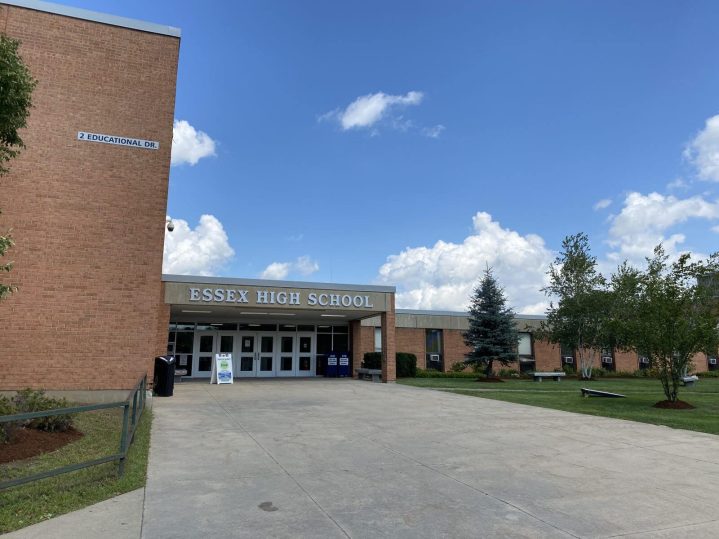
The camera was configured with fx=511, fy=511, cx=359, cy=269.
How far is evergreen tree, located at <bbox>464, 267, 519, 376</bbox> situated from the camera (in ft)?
88.3

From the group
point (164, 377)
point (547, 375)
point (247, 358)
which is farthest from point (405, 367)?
point (164, 377)

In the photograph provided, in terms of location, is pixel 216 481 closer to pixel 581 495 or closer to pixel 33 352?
pixel 581 495

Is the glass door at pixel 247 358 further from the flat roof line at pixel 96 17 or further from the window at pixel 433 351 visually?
the flat roof line at pixel 96 17

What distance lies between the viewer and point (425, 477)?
6.13m

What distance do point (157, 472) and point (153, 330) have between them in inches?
321

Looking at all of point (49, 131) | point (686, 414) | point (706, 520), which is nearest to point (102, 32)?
point (49, 131)

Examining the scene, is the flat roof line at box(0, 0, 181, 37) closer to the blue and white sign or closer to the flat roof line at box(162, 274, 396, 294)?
the blue and white sign

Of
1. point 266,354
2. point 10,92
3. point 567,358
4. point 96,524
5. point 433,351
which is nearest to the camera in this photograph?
point 96,524

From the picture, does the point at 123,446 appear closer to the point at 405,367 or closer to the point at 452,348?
the point at 405,367

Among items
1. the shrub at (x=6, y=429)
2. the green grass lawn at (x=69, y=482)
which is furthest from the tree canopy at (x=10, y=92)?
the green grass lawn at (x=69, y=482)

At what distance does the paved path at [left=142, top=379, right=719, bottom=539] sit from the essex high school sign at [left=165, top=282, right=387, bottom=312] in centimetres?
852

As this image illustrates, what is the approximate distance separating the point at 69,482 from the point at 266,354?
21206mm

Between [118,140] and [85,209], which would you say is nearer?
[85,209]

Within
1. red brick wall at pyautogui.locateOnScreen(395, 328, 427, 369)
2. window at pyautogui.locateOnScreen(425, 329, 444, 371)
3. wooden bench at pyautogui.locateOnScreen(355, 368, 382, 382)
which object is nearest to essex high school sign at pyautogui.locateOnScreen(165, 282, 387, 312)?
wooden bench at pyautogui.locateOnScreen(355, 368, 382, 382)
